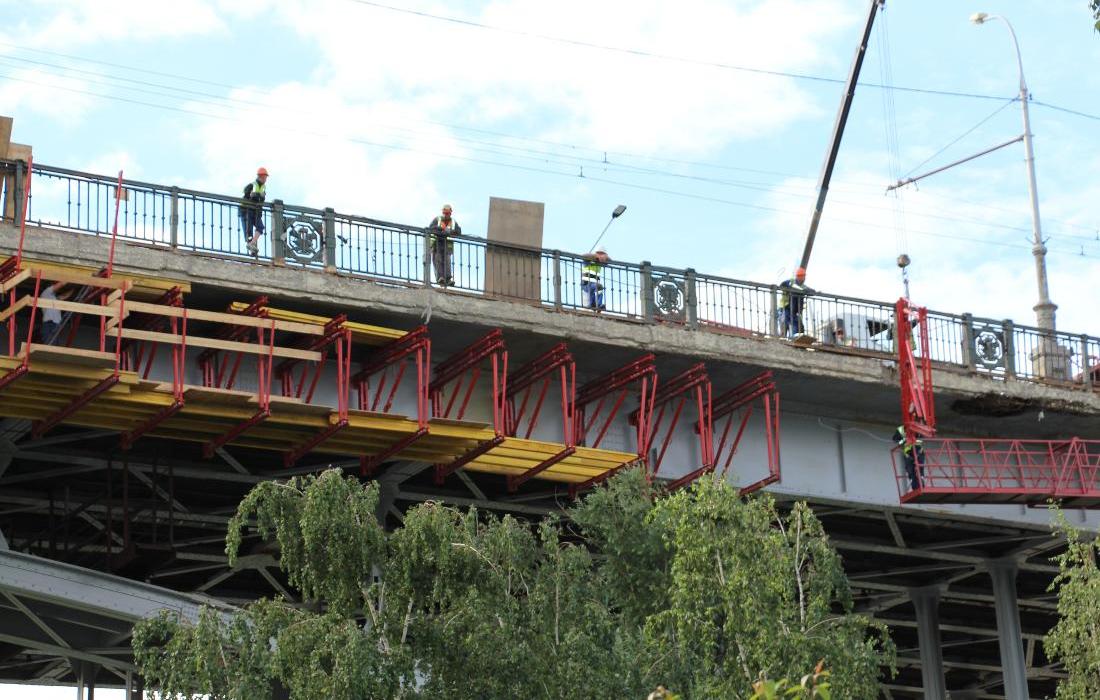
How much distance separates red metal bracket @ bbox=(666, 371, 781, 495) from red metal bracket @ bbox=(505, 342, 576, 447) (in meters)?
2.58

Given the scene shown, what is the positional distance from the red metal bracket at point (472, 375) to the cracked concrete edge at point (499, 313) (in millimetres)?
599

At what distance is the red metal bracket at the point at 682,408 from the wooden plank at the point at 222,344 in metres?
7.27

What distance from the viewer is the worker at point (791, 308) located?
3816 cm

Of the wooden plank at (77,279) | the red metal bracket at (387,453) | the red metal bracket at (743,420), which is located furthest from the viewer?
the red metal bracket at (743,420)

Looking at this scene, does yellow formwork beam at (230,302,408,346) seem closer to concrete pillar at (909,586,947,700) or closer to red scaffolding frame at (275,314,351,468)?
red scaffolding frame at (275,314,351,468)

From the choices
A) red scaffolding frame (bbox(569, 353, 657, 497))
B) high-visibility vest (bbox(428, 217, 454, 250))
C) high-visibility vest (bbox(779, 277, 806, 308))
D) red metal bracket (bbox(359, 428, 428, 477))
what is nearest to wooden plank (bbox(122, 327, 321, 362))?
red metal bracket (bbox(359, 428, 428, 477))

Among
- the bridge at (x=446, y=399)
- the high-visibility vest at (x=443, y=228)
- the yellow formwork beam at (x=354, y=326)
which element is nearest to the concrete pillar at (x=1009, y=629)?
the bridge at (x=446, y=399)

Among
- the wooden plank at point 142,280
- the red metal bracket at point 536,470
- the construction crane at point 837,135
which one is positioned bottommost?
the red metal bracket at point 536,470

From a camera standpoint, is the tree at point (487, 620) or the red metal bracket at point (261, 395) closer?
the tree at point (487, 620)

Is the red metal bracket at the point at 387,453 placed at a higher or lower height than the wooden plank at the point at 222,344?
lower

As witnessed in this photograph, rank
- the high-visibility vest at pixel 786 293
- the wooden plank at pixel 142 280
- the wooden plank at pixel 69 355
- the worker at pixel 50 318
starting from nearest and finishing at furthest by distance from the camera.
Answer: the wooden plank at pixel 69 355, the worker at pixel 50 318, the wooden plank at pixel 142 280, the high-visibility vest at pixel 786 293

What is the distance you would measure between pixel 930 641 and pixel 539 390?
16507 mm

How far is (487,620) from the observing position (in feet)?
74.5

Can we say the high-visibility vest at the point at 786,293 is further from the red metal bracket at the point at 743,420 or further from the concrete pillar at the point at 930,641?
the concrete pillar at the point at 930,641
